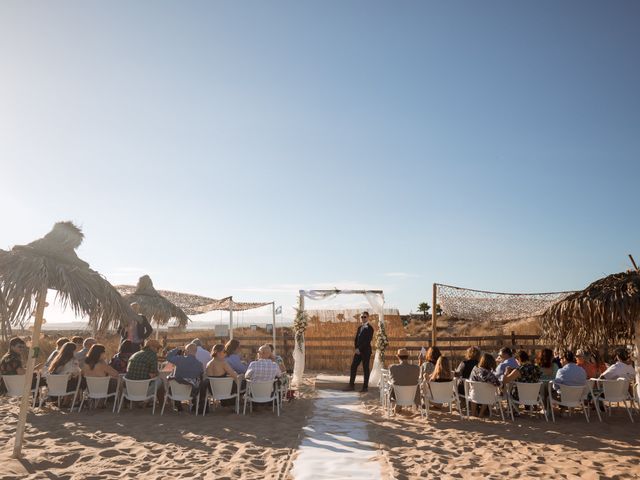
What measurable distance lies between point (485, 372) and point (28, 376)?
620 cm

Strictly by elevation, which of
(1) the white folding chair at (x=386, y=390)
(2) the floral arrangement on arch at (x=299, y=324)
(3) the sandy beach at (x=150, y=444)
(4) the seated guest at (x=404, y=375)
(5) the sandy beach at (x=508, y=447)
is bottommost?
(3) the sandy beach at (x=150, y=444)

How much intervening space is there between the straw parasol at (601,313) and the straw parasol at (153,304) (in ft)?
33.4

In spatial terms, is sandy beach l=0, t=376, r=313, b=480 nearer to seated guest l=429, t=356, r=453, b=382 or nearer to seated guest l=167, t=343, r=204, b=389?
seated guest l=167, t=343, r=204, b=389

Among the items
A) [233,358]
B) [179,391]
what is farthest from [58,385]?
[233,358]

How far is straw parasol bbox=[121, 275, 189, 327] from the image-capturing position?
13.6 m

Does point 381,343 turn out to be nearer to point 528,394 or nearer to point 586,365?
point 586,365

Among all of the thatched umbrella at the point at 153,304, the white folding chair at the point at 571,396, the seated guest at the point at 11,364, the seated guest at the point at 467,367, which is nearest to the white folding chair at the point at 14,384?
the seated guest at the point at 11,364

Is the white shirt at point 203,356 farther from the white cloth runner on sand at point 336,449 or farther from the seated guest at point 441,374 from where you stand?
the seated guest at point 441,374

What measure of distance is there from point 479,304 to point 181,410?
8.12 meters

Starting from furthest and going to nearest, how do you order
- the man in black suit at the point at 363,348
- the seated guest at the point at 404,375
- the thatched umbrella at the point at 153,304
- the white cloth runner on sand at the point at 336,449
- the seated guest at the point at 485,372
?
the thatched umbrella at the point at 153,304
the man in black suit at the point at 363,348
the seated guest at the point at 404,375
the seated guest at the point at 485,372
the white cloth runner on sand at the point at 336,449

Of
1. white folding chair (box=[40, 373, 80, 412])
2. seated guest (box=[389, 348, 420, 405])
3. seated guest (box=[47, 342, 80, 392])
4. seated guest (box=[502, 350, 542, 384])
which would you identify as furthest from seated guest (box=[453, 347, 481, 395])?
seated guest (box=[47, 342, 80, 392])

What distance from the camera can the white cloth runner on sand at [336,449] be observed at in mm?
4688

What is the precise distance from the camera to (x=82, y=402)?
25.4ft

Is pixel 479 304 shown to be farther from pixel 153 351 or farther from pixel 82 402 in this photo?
pixel 82 402
